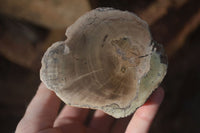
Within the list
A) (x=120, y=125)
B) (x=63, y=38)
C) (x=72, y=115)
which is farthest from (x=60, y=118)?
(x=63, y=38)

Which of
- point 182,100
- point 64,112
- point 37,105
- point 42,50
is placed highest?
point 42,50

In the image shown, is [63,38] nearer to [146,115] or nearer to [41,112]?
[41,112]

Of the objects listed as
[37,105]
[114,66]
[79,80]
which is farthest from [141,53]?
[37,105]

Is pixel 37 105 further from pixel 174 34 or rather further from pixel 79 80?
pixel 174 34

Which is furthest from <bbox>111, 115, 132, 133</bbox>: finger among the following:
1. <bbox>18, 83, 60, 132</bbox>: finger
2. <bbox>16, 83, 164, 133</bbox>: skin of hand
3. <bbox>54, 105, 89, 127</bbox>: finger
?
<bbox>18, 83, 60, 132</bbox>: finger

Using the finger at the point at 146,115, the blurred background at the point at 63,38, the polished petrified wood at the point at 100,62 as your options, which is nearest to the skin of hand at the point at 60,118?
the finger at the point at 146,115

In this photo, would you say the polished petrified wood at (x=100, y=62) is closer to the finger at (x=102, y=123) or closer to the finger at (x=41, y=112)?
the finger at (x=41, y=112)
